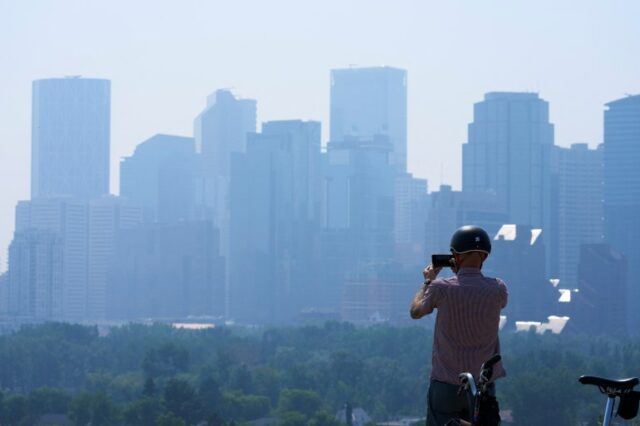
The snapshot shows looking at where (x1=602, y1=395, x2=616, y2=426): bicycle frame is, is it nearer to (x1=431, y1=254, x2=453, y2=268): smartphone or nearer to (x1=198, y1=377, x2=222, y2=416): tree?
(x1=431, y1=254, x2=453, y2=268): smartphone

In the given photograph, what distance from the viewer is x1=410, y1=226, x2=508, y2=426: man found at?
10.5m

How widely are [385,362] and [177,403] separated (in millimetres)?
40735

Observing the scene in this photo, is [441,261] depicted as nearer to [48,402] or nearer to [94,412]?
[94,412]

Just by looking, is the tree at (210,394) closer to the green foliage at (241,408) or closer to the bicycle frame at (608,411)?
the green foliage at (241,408)

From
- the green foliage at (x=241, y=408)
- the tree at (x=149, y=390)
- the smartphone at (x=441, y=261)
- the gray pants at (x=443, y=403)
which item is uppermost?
the smartphone at (x=441, y=261)

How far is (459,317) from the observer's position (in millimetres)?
10555

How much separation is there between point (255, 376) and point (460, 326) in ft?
413

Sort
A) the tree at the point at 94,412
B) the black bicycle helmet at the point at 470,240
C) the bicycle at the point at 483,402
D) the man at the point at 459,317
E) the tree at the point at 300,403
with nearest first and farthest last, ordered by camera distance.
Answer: the bicycle at the point at 483,402 → the man at the point at 459,317 → the black bicycle helmet at the point at 470,240 → the tree at the point at 94,412 → the tree at the point at 300,403

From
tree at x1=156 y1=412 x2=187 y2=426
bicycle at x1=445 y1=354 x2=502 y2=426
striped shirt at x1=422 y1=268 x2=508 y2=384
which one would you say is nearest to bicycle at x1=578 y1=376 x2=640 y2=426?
bicycle at x1=445 y1=354 x2=502 y2=426

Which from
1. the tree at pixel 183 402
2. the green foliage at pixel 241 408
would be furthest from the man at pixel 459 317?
the green foliage at pixel 241 408

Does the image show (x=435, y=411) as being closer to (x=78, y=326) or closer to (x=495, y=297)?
(x=495, y=297)

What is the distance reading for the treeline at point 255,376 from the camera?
362 feet

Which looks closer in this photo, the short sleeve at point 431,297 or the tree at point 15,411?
the short sleeve at point 431,297

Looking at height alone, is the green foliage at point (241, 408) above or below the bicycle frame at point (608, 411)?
below
